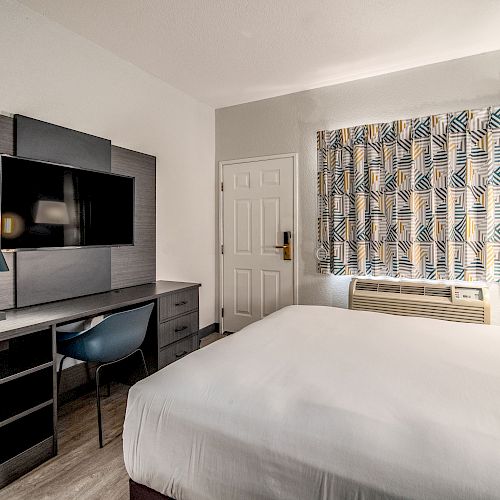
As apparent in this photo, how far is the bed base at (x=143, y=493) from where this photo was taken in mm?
1358

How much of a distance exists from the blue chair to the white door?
1913 millimetres

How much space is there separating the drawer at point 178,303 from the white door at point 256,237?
106 centimetres

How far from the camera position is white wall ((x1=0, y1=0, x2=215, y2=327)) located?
240cm

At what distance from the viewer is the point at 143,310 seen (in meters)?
2.37

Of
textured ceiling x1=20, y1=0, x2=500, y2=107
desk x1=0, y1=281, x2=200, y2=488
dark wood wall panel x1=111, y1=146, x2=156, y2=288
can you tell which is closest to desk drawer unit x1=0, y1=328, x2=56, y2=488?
desk x1=0, y1=281, x2=200, y2=488

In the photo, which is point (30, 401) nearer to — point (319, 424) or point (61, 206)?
point (61, 206)

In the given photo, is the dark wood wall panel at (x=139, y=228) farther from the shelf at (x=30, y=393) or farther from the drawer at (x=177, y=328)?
the shelf at (x=30, y=393)

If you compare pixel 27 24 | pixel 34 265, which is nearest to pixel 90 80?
pixel 27 24

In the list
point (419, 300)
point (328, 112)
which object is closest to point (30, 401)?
point (419, 300)

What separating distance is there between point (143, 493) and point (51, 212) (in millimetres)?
1856

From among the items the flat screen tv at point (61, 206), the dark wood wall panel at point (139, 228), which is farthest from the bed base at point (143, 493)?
the dark wood wall panel at point (139, 228)

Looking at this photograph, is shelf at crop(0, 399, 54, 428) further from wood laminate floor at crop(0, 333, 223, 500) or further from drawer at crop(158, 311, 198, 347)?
drawer at crop(158, 311, 198, 347)

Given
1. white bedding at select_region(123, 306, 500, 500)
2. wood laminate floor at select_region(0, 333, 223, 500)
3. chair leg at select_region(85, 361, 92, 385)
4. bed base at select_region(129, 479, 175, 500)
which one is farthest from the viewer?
chair leg at select_region(85, 361, 92, 385)

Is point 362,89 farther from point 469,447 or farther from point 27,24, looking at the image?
point 469,447
